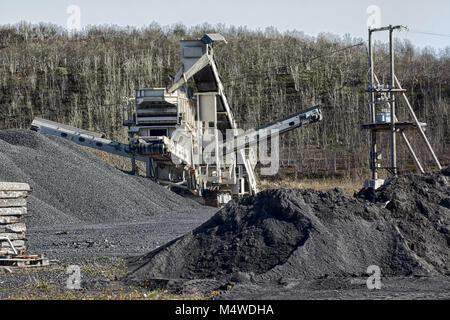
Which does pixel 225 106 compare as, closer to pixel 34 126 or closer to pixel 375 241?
pixel 34 126

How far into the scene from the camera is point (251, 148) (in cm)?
3117

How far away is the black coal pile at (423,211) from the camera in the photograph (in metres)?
12.2

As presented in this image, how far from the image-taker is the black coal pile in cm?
1219

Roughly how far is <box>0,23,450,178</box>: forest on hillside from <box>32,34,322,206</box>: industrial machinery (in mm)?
9683

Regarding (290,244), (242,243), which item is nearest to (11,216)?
(242,243)

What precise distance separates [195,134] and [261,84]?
74.9 feet

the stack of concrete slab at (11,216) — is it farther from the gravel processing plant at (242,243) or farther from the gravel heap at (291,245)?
the gravel heap at (291,245)

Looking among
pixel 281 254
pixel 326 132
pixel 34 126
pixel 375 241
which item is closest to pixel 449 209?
pixel 375 241

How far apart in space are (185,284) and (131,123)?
60.1 ft

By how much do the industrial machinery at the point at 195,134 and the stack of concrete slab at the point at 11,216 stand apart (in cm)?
1278

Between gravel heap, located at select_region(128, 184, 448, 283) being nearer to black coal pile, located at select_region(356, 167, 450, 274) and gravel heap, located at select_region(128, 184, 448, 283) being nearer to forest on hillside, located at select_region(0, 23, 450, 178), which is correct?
black coal pile, located at select_region(356, 167, 450, 274)

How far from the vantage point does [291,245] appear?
38.2ft

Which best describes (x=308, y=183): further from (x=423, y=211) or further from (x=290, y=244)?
(x=290, y=244)

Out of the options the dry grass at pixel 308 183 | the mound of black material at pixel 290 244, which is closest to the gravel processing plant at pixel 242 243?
the mound of black material at pixel 290 244
